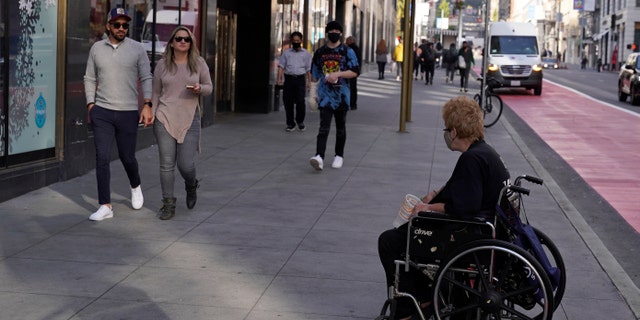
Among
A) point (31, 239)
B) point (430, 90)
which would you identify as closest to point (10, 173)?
point (31, 239)

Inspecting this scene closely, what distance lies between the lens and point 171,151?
8.88 metres

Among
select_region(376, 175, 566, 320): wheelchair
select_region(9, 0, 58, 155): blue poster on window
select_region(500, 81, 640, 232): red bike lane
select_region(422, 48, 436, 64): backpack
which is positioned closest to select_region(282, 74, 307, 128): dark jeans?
select_region(500, 81, 640, 232): red bike lane

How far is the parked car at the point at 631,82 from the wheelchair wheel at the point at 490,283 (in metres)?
26.4

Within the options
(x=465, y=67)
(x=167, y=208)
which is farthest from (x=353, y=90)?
(x=465, y=67)

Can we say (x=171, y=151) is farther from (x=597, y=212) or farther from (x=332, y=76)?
(x=597, y=212)

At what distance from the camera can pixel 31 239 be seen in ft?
25.6

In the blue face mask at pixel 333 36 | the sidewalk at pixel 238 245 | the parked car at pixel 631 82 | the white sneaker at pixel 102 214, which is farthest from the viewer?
the parked car at pixel 631 82

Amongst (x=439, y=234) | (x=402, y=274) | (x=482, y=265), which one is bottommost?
(x=402, y=274)

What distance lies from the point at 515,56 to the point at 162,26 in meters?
22.5

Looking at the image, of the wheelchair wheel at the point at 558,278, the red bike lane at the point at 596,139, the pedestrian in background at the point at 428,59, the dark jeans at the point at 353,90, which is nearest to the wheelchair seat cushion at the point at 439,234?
the wheelchair wheel at the point at 558,278

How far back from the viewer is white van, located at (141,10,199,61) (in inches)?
562

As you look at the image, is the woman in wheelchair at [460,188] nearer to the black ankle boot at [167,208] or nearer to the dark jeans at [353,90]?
the black ankle boot at [167,208]

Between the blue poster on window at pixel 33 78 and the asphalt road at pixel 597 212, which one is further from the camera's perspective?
the blue poster on window at pixel 33 78

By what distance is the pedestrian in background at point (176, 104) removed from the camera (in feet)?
28.8
